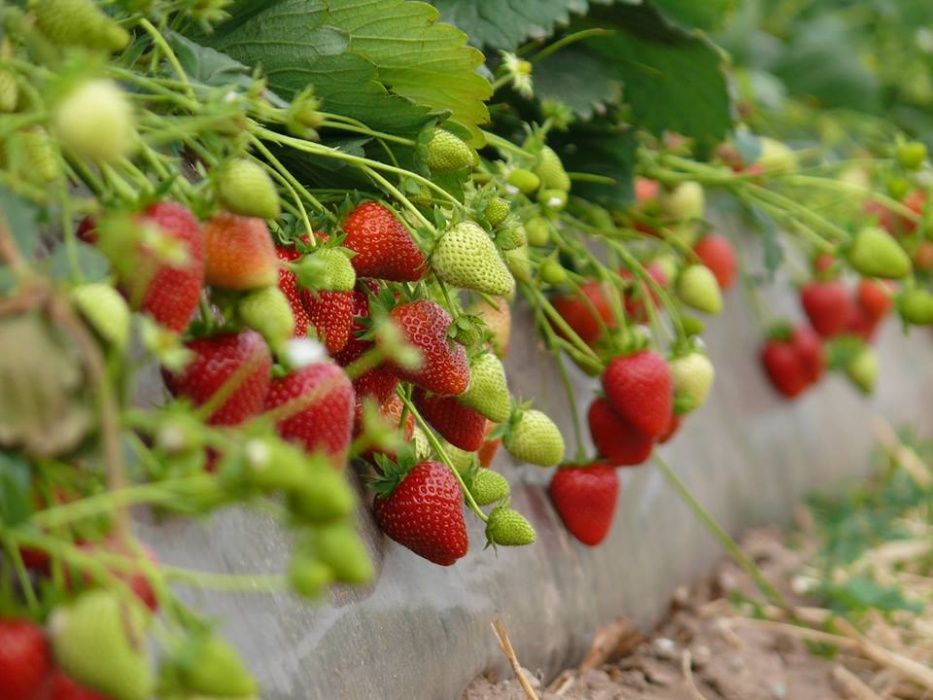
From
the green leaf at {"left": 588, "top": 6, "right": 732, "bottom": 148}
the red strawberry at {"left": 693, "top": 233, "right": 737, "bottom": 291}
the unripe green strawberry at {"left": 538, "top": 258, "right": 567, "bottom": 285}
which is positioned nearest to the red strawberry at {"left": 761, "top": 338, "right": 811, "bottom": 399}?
the red strawberry at {"left": 693, "top": 233, "right": 737, "bottom": 291}

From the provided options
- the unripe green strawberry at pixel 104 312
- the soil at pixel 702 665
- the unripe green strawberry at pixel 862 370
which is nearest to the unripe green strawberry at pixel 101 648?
the unripe green strawberry at pixel 104 312

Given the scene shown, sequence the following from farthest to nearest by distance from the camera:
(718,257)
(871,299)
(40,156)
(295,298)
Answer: (871,299) → (718,257) → (295,298) → (40,156)

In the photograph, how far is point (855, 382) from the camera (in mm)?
1744

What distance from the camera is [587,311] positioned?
115 cm

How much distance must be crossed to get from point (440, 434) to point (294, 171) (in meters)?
0.20

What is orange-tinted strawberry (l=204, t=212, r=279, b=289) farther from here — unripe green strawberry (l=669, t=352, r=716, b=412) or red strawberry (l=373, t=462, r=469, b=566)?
unripe green strawberry (l=669, t=352, r=716, b=412)

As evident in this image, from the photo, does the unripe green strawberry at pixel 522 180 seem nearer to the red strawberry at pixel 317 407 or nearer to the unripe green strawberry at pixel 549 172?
the unripe green strawberry at pixel 549 172

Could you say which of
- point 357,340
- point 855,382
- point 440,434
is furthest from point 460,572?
point 855,382

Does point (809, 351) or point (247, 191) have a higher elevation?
point (247, 191)

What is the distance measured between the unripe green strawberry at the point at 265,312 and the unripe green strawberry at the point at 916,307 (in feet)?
2.52

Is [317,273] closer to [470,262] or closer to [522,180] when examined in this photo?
[470,262]

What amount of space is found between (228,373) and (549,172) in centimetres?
43

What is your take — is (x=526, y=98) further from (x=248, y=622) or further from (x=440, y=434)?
(x=248, y=622)

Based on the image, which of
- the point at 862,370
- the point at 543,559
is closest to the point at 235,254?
the point at 543,559
